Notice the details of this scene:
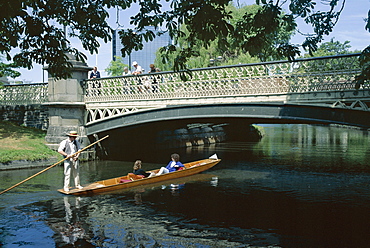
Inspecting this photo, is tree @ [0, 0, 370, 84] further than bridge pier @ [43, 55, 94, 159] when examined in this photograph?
No

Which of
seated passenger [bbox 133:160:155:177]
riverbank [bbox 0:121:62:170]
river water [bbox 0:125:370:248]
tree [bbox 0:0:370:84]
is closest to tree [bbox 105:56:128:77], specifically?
riverbank [bbox 0:121:62:170]

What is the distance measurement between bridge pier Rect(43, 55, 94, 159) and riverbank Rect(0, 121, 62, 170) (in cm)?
73

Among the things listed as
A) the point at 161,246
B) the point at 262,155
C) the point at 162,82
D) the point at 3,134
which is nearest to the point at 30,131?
the point at 3,134

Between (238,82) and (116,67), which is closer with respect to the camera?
(238,82)

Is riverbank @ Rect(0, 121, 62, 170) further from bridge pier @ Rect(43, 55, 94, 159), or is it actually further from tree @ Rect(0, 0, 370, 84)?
tree @ Rect(0, 0, 370, 84)

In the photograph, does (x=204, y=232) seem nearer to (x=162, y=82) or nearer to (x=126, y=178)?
(x=126, y=178)

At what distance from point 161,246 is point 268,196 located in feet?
17.5

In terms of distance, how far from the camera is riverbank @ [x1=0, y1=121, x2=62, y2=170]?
16656 millimetres

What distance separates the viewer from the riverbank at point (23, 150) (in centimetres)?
1666

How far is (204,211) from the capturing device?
10.5 meters

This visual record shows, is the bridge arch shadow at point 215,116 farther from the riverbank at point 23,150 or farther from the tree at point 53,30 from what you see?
the tree at point 53,30

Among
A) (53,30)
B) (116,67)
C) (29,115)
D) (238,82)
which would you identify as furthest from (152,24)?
(116,67)

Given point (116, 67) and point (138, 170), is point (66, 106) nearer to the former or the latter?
point (138, 170)

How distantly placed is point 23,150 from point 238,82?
9.29 metres
